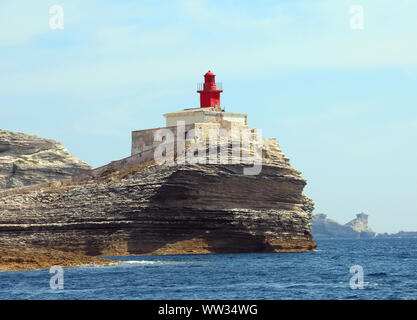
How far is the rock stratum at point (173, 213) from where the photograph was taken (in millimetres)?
56594

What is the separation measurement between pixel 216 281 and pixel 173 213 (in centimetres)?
2053

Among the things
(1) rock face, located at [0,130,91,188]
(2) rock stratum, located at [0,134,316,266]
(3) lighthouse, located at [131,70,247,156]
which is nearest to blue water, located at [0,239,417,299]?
(2) rock stratum, located at [0,134,316,266]

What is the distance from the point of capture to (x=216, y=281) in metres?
36.5

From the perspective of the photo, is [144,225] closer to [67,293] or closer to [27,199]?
[27,199]

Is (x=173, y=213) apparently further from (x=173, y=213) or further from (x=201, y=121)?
(x=201, y=121)

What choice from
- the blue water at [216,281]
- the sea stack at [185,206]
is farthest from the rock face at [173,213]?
the blue water at [216,281]

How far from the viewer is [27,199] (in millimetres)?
62562

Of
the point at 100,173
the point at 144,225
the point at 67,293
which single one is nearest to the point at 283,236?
the point at 144,225

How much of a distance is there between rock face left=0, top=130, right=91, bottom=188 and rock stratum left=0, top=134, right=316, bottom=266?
33907 mm

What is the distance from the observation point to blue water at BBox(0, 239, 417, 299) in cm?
3121

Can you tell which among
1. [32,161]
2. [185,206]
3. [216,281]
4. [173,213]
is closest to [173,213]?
[173,213]

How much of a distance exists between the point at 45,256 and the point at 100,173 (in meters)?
23.1

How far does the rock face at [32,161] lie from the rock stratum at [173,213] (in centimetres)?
3391

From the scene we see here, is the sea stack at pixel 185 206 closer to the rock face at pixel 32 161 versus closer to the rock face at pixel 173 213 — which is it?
the rock face at pixel 173 213
